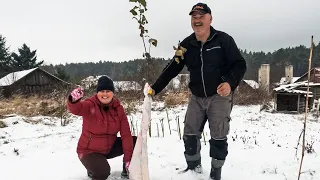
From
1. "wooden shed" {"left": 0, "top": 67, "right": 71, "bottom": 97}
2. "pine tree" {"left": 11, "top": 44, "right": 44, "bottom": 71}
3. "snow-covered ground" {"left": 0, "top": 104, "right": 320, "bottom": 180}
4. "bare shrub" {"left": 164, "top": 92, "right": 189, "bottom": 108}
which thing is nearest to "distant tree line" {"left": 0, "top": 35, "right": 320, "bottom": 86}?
"pine tree" {"left": 11, "top": 44, "right": 44, "bottom": 71}

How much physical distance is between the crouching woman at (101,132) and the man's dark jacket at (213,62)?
2.87 feet

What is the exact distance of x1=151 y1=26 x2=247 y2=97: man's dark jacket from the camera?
2.75 meters

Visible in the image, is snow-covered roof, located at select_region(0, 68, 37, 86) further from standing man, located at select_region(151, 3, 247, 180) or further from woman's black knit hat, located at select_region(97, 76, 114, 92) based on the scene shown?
standing man, located at select_region(151, 3, 247, 180)

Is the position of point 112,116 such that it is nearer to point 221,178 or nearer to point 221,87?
point 221,87

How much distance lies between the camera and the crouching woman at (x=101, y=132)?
279 cm

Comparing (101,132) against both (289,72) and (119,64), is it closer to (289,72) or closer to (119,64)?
(289,72)

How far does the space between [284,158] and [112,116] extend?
2.46 m

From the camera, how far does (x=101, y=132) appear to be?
291 cm

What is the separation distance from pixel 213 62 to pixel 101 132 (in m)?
1.34

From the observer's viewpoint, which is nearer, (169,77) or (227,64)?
(227,64)

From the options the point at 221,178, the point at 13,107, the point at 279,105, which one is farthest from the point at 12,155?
the point at 279,105

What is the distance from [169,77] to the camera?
3166 millimetres

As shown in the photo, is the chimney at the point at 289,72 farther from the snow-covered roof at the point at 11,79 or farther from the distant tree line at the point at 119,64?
the snow-covered roof at the point at 11,79

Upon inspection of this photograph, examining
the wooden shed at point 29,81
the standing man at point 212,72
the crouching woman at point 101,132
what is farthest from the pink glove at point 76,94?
the wooden shed at point 29,81
